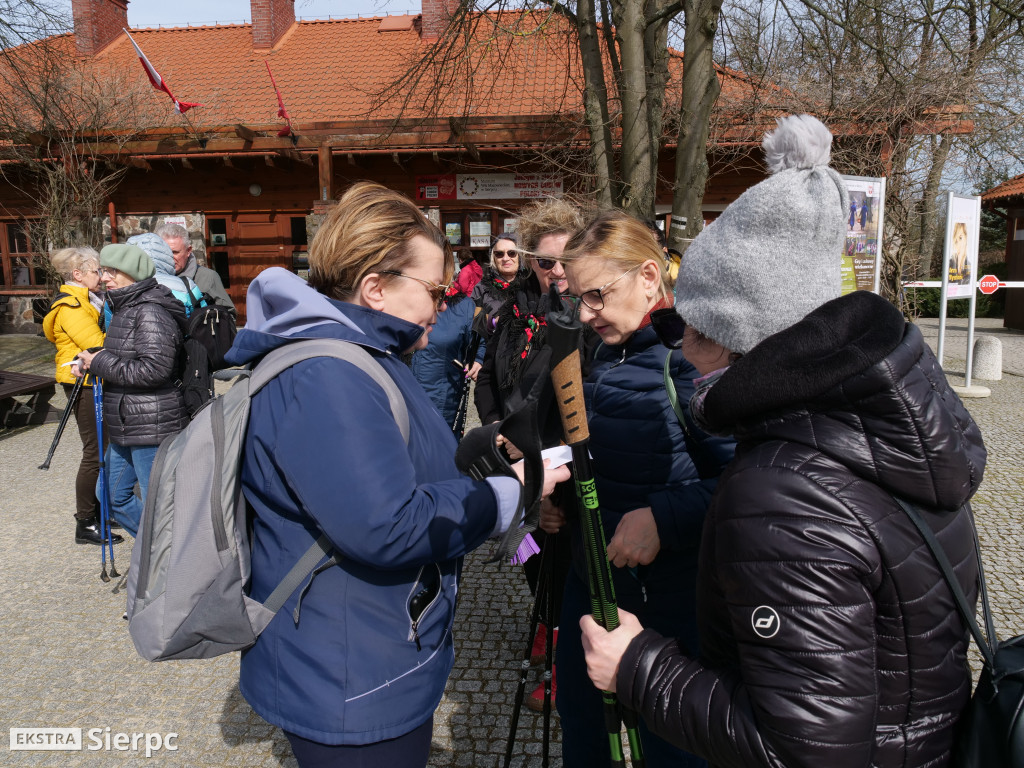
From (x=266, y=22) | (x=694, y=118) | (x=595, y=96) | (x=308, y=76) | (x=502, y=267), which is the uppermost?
(x=266, y=22)

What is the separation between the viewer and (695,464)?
1975 millimetres

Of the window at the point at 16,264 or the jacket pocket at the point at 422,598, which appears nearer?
the jacket pocket at the point at 422,598

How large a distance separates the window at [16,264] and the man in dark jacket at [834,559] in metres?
18.1

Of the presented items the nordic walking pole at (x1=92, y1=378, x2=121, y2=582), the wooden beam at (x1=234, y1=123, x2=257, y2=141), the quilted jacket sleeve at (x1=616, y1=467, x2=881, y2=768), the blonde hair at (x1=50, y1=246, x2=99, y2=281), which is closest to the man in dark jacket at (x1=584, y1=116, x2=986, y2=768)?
the quilted jacket sleeve at (x1=616, y1=467, x2=881, y2=768)

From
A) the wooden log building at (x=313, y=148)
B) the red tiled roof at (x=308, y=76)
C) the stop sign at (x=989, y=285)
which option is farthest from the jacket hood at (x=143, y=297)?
the stop sign at (x=989, y=285)

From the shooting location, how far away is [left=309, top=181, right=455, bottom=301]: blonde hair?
1682 millimetres

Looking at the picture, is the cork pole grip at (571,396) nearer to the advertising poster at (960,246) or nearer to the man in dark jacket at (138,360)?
the man in dark jacket at (138,360)

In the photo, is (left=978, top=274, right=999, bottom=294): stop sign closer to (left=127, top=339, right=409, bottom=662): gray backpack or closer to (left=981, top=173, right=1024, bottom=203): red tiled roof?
(left=981, top=173, right=1024, bottom=203): red tiled roof

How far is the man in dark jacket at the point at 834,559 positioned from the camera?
3.30 ft

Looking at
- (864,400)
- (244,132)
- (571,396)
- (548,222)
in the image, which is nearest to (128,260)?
(548,222)

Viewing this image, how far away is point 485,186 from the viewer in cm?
1345

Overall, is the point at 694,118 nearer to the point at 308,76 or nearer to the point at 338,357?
the point at 338,357

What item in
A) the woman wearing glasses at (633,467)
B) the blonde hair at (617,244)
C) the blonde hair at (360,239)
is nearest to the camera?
the blonde hair at (360,239)

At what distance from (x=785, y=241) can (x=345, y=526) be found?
0.97 meters
